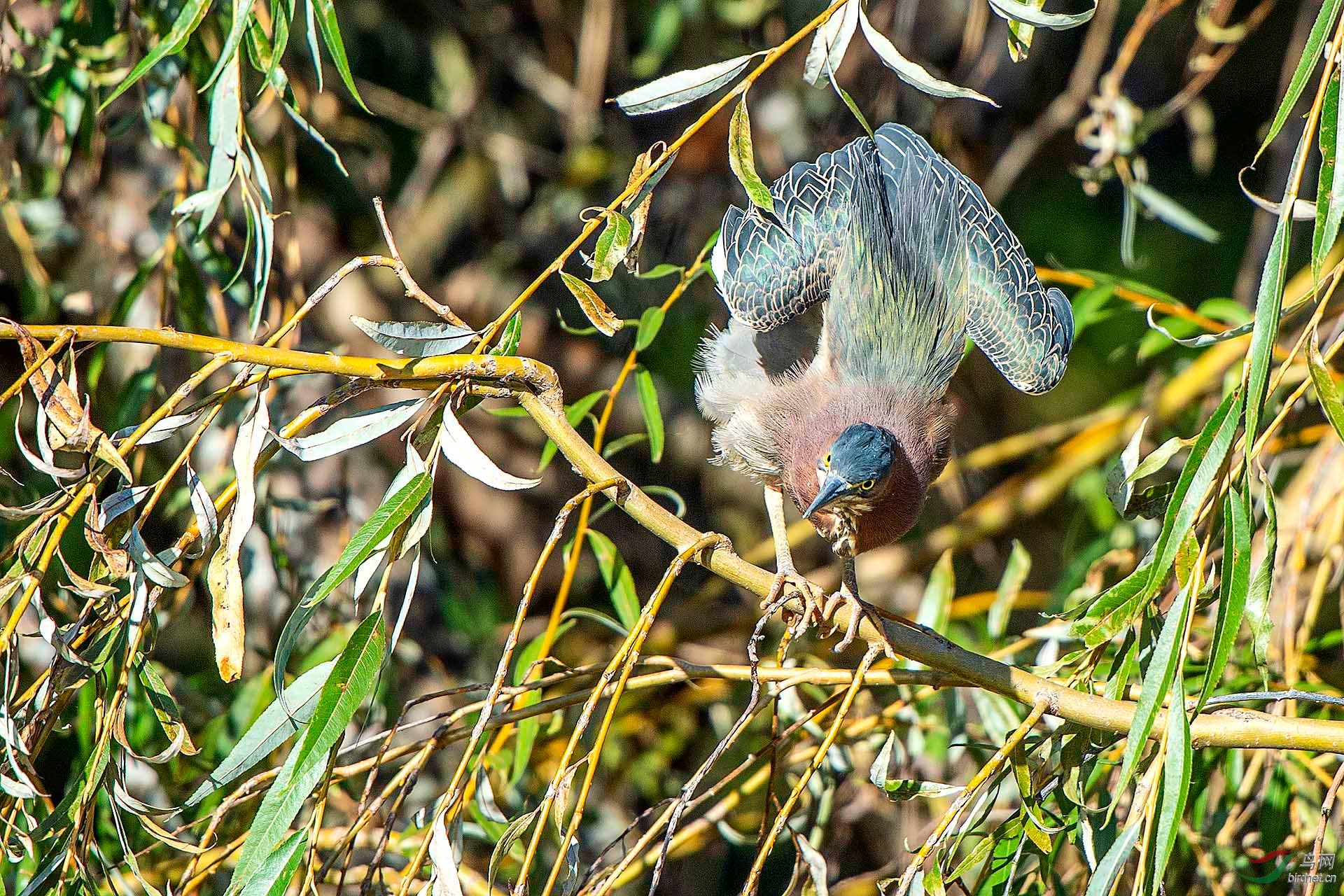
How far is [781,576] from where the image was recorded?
195 centimetres

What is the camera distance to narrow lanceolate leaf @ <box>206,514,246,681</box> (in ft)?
4.54

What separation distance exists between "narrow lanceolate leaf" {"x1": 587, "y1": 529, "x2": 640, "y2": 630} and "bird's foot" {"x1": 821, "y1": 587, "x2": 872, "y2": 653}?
34 cm

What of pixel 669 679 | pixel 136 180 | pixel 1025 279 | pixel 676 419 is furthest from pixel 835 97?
pixel 669 679

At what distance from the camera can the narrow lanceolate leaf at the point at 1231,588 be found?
1175 mm

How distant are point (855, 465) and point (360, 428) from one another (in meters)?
1.14

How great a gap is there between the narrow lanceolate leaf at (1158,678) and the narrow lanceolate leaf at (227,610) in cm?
92

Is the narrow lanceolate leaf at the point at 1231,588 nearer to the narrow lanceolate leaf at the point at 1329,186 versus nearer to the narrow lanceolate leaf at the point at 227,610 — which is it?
the narrow lanceolate leaf at the point at 1329,186

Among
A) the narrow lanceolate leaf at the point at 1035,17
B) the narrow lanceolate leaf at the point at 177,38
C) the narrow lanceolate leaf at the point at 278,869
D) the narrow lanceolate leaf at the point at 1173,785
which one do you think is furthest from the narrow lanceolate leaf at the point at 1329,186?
the narrow lanceolate leaf at the point at 177,38

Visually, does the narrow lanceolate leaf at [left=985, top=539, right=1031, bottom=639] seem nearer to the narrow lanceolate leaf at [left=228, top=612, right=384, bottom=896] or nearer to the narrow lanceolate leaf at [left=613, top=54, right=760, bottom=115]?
the narrow lanceolate leaf at [left=613, top=54, right=760, bottom=115]

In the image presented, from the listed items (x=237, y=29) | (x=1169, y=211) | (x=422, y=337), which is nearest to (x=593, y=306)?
(x=422, y=337)

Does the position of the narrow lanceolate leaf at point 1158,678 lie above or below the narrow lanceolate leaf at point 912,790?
above

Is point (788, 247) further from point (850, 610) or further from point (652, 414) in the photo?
point (850, 610)

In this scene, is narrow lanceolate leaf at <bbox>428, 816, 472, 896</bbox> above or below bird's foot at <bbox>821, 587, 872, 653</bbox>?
above

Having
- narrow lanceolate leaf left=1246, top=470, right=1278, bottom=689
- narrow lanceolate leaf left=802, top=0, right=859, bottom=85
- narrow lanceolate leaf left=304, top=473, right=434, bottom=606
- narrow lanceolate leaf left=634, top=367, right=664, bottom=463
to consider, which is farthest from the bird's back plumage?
narrow lanceolate leaf left=304, top=473, right=434, bottom=606
